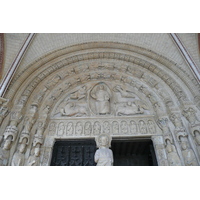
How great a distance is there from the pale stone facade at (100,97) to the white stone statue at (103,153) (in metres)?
0.34

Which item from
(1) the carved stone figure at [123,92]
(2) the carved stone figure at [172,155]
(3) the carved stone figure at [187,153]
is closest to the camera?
(3) the carved stone figure at [187,153]

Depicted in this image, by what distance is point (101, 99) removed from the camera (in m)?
4.90

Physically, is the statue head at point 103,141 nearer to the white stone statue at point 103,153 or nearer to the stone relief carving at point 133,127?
the white stone statue at point 103,153

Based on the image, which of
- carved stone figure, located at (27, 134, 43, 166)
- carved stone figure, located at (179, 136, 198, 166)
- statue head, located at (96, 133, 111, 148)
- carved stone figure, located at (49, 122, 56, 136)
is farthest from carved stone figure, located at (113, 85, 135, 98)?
carved stone figure, located at (27, 134, 43, 166)

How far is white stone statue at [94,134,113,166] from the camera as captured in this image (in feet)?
11.1

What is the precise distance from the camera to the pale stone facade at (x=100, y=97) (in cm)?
379

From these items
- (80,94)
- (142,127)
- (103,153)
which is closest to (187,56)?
(142,127)

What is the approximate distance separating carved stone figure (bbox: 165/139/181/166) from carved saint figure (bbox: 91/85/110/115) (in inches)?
72.1

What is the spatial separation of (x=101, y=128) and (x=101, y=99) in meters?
1.00

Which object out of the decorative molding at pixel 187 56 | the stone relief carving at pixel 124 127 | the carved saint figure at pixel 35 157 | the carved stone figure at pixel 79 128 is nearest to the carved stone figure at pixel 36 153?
the carved saint figure at pixel 35 157

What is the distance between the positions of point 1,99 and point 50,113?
52.1 inches

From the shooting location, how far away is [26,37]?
496 cm

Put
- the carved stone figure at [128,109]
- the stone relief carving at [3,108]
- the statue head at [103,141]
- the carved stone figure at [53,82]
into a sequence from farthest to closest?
the carved stone figure at [53,82], the carved stone figure at [128,109], the stone relief carving at [3,108], the statue head at [103,141]

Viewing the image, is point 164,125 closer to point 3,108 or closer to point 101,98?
point 101,98
